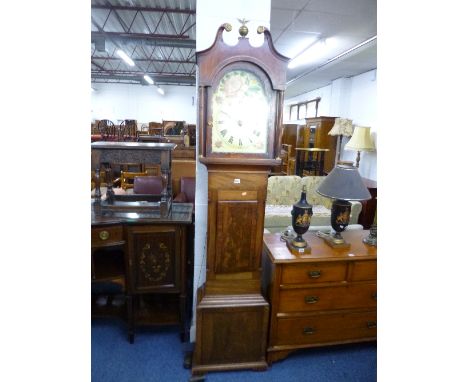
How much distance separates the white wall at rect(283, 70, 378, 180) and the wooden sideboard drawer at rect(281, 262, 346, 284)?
10.4 ft

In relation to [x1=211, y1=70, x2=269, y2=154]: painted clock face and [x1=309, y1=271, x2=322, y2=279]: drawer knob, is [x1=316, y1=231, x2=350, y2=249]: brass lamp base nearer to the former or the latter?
[x1=309, y1=271, x2=322, y2=279]: drawer knob

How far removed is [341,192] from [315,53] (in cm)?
327

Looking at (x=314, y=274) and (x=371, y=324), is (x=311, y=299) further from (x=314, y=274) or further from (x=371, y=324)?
(x=371, y=324)

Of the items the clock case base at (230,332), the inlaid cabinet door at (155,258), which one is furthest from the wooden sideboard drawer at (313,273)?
the inlaid cabinet door at (155,258)

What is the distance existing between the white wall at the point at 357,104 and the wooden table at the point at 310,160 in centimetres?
44

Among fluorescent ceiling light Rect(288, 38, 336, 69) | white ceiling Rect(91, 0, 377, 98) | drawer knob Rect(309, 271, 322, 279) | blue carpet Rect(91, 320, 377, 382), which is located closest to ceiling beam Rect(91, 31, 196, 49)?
white ceiling Rect(91, 0, 377, 98)

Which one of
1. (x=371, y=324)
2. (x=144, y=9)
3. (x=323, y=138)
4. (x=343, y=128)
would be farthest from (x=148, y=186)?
(x=323, y=138)

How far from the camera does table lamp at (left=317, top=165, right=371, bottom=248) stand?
1.83 m

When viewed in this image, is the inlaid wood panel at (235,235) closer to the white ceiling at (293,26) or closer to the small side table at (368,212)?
the white ceiling at (293,26)

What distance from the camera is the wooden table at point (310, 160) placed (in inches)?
237

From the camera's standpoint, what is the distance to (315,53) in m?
4.35

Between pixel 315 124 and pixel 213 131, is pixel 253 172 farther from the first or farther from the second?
pixel 315 124
